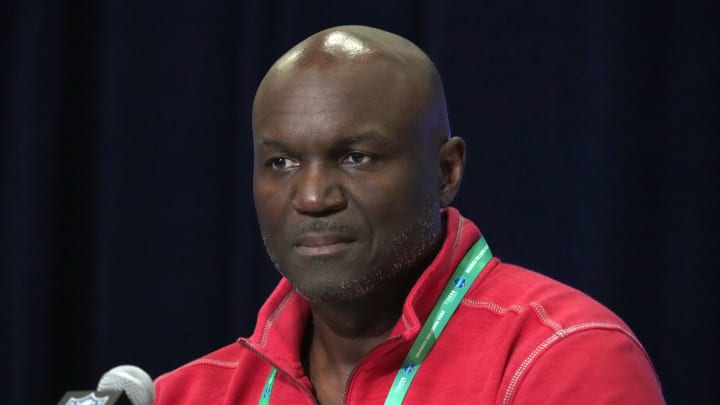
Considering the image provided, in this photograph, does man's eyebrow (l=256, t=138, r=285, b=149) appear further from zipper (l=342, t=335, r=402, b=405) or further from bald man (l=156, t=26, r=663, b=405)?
zipper (l=342, t=335, r=402, b=405)

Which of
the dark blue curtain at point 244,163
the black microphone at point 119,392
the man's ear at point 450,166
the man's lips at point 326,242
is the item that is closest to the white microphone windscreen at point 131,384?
the black microphone at point 119,392

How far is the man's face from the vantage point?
1749 millimetres

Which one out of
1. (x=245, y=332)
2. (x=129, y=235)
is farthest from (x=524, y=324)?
(x=129, y=235)

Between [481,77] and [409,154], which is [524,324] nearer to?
[409,154]

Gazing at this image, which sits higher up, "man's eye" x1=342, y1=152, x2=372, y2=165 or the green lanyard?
"man's eye" x1=342, y1=152, x2=372, y2=165

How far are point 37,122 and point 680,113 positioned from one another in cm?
156

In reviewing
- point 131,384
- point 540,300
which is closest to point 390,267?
point 540,300

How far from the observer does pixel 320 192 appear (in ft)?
5.70

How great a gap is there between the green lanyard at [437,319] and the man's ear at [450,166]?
0.10 metres

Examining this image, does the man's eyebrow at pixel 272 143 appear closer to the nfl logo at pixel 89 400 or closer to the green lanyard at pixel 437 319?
the green lanyard at pixel 437 319

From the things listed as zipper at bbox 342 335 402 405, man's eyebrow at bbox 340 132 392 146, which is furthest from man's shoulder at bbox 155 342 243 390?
man's eyebrow at bbox 340 132 392 146

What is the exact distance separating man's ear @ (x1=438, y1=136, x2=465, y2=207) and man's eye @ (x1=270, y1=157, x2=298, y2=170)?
24cm

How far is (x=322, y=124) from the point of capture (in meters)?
1.76

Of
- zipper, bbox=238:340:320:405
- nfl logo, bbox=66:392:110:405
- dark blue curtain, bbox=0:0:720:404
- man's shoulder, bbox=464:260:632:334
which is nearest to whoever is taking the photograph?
nfl logo, bbox=66:392:110:405
